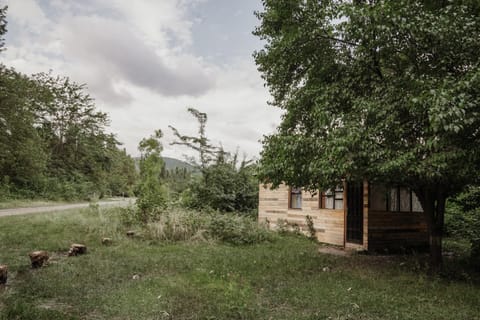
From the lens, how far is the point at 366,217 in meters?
8.61

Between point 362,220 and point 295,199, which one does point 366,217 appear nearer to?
point 362,220

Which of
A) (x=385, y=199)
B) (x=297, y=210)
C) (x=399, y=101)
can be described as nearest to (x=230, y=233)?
(x=297, y=210)

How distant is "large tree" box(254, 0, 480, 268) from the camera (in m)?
4.12

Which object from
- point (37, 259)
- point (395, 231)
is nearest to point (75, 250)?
point (37, 259)

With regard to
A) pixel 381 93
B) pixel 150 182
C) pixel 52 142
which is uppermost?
pixel 52 142

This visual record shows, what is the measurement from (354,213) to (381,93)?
5071 mm

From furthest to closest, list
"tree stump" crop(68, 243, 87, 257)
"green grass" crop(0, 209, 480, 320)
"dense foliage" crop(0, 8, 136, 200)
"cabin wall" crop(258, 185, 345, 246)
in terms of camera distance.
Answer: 1. "dense foliage" crop(0, 8, 136, 200)
2. "cabin wall" crop(258, 185, 345, 246)
3. "tree stump" crop(68, 243, 87, 257)
4. "green grass" crop(0, 209, 480, 320)

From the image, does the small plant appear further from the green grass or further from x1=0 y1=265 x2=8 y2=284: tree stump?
x1=0 y1=265 x2=8 y2=284: tree stump

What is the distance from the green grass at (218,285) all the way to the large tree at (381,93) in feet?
5.49

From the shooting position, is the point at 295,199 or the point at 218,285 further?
the point at 295,199

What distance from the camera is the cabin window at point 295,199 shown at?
11.1 meters

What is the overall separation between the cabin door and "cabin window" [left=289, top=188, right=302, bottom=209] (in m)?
2.07

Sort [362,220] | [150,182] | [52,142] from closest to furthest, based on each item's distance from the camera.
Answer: [362,220] → [150,182] → [52,142]

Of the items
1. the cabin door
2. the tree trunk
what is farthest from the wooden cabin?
the tree trunk
